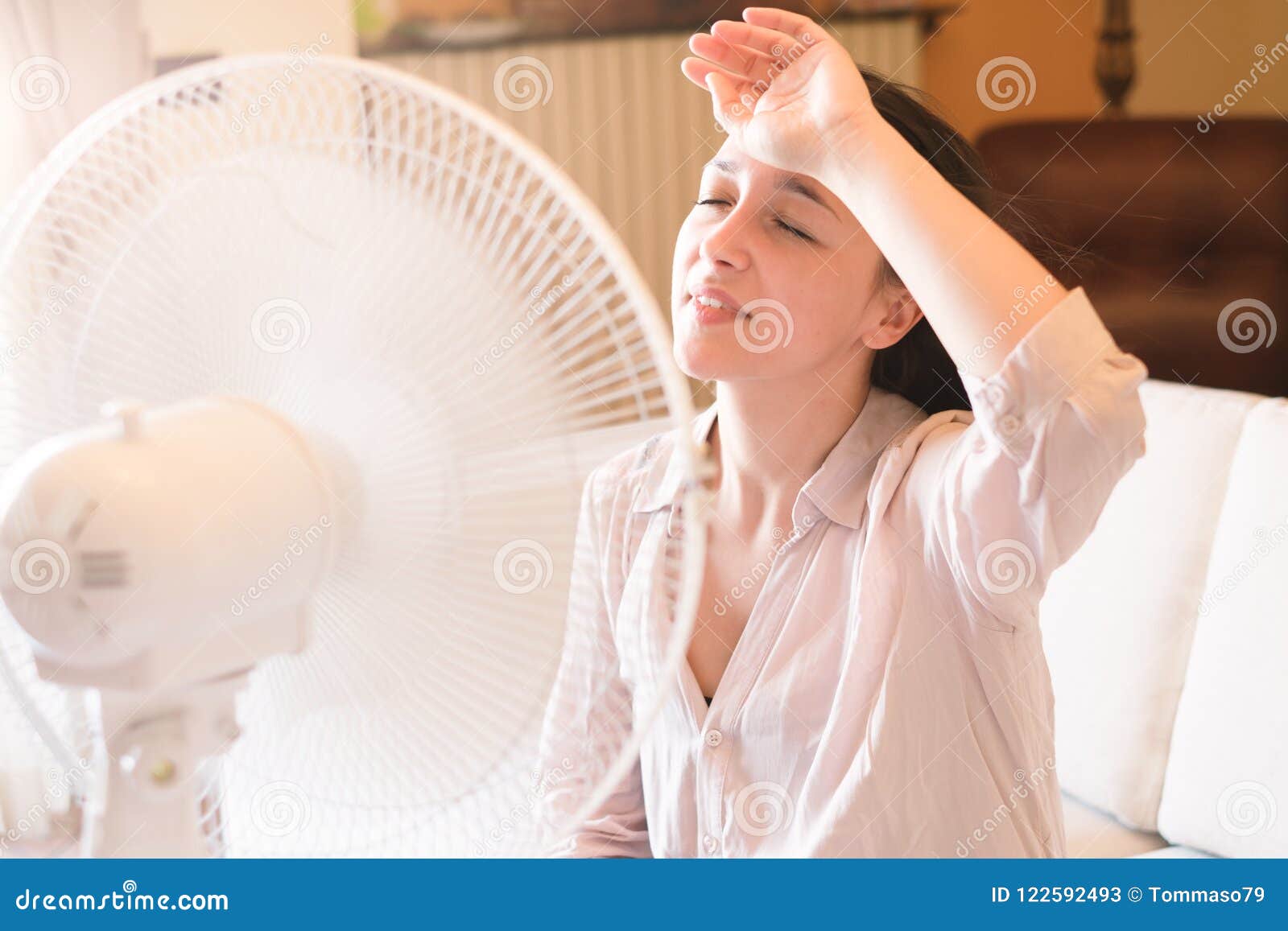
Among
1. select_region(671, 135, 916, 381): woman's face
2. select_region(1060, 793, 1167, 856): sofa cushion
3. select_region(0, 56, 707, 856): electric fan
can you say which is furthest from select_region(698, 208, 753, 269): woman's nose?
select_region(1060, 793, 1167, 856): sofa cushion

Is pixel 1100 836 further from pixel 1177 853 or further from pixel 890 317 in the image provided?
pixel 890 317

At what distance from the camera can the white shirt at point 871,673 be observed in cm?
88

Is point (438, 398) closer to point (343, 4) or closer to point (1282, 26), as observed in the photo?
point (343, 4)

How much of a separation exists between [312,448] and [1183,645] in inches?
39.2

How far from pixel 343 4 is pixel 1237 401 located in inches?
70.1

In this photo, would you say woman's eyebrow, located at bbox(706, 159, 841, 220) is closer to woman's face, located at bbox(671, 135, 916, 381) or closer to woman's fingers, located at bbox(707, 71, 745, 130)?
woman's face, located at bbox(671, 135, 916, 381)

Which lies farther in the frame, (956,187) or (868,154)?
(956,187)

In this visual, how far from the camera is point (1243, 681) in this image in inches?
49.4

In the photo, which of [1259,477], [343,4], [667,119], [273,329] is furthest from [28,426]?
[667,119]

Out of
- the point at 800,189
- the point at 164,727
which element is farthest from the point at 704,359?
the point at 164,727

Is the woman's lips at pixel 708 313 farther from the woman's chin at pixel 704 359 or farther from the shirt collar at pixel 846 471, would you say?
the shirt collar at pixel 846 471

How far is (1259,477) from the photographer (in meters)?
1.28

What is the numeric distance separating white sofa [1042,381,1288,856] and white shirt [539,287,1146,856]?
0.34 meters

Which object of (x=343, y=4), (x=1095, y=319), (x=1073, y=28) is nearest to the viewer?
(x=1095, y=319)
